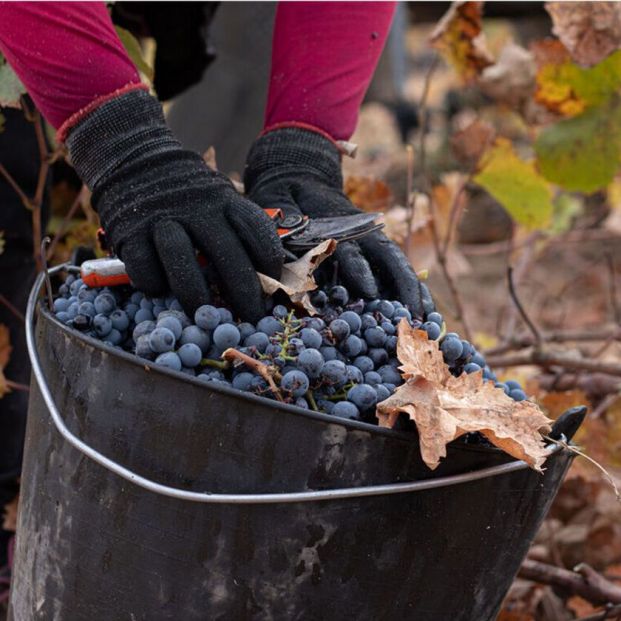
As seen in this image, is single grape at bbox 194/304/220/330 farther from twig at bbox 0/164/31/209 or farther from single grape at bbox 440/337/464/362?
twig at bbox 0/164/31/209

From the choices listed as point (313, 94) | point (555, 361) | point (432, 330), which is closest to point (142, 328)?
point (432, 330)

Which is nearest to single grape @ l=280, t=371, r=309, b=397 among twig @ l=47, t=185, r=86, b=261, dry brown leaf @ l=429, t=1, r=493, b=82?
twig @ l=47, t=185, r=86, b=261

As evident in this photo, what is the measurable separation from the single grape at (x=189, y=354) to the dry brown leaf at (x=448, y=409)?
0.22m

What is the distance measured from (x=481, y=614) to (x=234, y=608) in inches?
13.5

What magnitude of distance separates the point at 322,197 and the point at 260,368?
1.52ft

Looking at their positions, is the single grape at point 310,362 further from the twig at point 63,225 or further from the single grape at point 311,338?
the twig at point 63,225

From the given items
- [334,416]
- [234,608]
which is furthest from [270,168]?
[234,608]

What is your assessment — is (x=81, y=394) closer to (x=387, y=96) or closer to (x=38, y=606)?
(x=38, y=606)

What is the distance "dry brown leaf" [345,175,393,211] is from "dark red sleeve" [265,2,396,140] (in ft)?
1.53

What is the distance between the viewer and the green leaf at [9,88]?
1.42m

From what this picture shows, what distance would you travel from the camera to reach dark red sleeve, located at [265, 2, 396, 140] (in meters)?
1.54

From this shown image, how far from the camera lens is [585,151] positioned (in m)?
2.03

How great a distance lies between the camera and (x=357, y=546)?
98 cm

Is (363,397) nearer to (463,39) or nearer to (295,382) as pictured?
(295,382)
